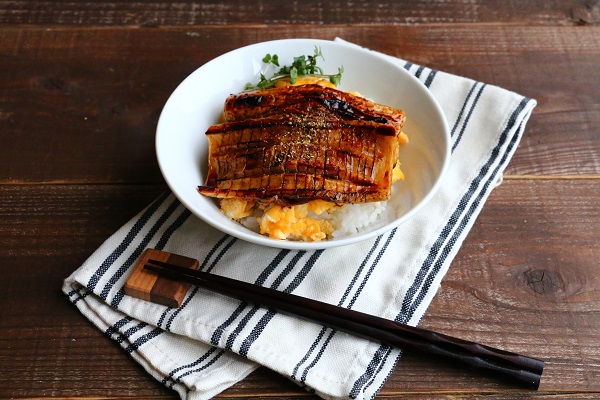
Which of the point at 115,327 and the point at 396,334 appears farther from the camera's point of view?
the point at 115,327

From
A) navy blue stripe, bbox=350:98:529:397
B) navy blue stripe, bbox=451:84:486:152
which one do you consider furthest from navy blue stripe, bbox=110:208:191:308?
navy blue stripe, bbox=451:84:486:152

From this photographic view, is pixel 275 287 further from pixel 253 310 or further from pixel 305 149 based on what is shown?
pixel 305 149

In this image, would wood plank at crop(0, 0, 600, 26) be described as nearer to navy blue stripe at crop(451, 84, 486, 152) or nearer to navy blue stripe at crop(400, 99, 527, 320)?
navy blue stripe at crop(451, 84, 486, 152)

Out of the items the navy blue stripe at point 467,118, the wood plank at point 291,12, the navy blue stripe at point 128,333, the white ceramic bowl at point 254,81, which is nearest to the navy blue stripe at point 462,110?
the navy blue stripe at point 467,118

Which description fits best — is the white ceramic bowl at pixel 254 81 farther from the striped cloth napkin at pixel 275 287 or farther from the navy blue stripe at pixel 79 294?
the navy blue stripe at pixel 79 294

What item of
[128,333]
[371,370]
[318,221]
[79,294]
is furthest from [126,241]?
[371,370]

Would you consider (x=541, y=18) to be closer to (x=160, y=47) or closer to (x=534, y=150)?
(x=534, y=150)
